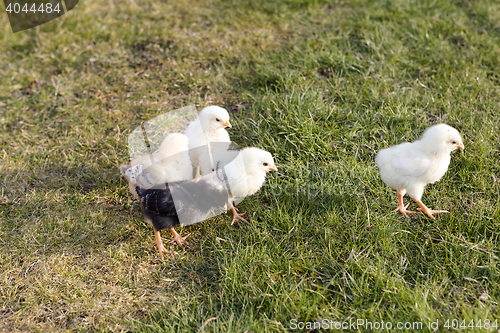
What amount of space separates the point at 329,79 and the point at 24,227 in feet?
12.4

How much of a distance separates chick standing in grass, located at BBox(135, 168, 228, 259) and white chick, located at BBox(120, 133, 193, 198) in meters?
0.12

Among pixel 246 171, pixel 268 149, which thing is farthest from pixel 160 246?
pixel 268 149

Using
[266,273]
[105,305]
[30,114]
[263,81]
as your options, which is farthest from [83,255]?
[263,81]

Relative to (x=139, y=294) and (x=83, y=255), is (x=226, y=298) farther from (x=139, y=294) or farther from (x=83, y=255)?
(x=83, y=255)

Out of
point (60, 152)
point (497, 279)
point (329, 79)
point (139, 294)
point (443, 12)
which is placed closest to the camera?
point (497, 279)

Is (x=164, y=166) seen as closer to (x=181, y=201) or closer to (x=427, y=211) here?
(x=181, y=201)

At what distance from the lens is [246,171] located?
333 cm

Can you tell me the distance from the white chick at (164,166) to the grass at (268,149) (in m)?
0.52

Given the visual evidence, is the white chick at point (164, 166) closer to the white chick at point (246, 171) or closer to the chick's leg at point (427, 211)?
the white chick at point (246, 171)

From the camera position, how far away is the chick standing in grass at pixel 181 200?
3082 millimetres

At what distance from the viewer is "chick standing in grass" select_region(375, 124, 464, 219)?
296 cm

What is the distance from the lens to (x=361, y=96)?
14.3ft

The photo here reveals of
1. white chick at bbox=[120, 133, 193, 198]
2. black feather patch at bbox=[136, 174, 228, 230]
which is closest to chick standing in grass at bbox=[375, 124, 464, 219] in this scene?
black feather patch at bbox=[136, 174, 228, 230]

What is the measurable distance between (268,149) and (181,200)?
4.19ft
